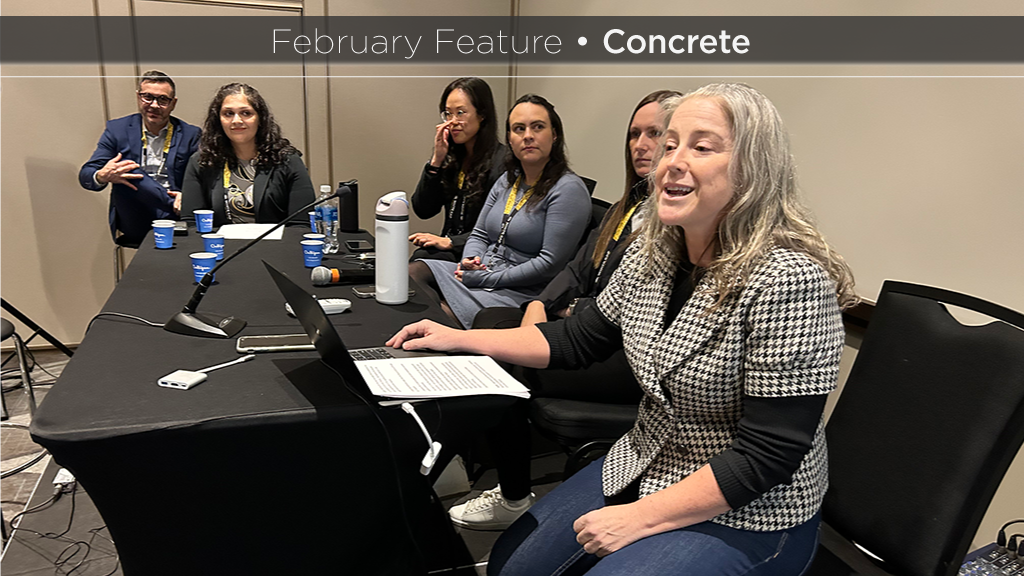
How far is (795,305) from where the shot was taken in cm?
105

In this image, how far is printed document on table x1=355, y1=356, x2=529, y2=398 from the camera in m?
1.17

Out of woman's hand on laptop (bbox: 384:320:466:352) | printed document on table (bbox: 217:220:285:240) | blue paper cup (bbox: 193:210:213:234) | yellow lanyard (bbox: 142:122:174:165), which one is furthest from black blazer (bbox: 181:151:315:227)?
woman's hand on laptop (bbox: 384:320:466:352)

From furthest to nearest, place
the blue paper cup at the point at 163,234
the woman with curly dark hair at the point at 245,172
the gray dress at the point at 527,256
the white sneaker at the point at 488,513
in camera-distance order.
Answer: the woman with curly dark hair at the point at 245,172 → the gray dress at the point at 527,256 → the blue paper cup at the point at 163,234 → the white sneaker at the point at 488,513

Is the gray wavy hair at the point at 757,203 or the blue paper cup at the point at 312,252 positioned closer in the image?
the gray wavy hair at the point at 757,203

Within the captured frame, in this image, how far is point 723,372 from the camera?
1130 millimetres

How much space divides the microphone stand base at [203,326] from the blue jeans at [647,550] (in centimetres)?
75

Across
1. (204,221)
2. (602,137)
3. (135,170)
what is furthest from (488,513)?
(135,170)

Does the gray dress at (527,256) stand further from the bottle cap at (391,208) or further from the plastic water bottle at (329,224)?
the bottle cap at (391,208)

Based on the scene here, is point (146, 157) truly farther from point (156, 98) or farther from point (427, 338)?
point (427, 338)

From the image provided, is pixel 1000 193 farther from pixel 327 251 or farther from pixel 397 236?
pixel 327 251

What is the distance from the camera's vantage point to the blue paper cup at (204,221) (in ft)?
8.42

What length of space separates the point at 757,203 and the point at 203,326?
1.18 metres

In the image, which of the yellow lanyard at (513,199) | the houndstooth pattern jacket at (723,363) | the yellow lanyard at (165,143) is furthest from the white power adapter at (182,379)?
the yellow lanyard at (165,143)

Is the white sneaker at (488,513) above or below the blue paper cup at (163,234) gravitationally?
below
